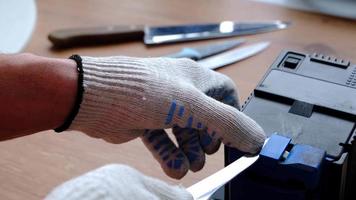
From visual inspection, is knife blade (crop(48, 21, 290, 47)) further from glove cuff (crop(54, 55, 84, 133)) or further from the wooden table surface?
glove cuff (crop(54, 55, 84, 133))

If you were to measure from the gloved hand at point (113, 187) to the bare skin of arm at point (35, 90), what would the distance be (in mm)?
165

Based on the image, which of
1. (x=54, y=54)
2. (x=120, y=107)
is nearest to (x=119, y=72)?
(x=120, y=107)

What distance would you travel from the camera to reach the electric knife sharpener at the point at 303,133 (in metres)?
0.52

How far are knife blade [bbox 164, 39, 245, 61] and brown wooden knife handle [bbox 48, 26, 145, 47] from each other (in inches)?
3.6

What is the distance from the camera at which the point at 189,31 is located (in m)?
0.91

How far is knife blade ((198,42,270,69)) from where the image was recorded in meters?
0.83

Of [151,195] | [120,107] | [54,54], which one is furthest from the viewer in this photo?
[54,54]

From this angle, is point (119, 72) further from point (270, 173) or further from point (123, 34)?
point (123, 34)

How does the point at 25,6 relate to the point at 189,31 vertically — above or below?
below

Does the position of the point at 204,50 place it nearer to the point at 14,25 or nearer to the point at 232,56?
the point at 232,56

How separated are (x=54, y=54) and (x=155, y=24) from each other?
0.17m

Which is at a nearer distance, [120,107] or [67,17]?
[120,107]

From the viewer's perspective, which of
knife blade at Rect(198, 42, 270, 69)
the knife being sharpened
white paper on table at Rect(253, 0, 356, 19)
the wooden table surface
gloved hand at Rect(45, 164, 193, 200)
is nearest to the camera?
gloved hand at Rect(45, 164, 193, 200)

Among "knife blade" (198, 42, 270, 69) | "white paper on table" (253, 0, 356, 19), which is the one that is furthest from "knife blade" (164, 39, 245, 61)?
"white paper on table" (253, 0, 356, 19)
